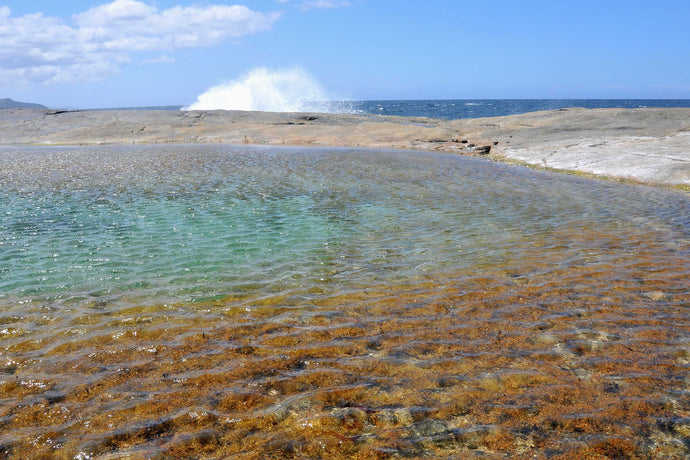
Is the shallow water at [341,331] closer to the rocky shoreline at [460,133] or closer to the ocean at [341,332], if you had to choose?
the ocean at [341,332]

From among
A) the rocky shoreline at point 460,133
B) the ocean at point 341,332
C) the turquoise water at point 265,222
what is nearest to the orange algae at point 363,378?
the ocean at point 341,332

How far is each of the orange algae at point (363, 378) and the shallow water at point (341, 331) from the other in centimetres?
3

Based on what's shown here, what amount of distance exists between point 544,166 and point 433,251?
2189cm

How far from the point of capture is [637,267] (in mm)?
10789

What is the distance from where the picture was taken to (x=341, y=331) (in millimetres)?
7535

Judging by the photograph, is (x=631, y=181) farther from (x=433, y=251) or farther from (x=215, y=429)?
(x=215, y=429)

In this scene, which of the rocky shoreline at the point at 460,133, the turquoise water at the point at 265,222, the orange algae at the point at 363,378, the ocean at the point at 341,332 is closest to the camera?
the orange algae at the point at 363,378

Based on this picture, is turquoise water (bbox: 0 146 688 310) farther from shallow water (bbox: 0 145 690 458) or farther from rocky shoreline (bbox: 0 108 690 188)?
rocky shoreline (bbox: 0 108 690 188)

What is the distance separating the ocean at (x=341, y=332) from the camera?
5.01 metres

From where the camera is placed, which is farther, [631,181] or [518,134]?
[518,134]

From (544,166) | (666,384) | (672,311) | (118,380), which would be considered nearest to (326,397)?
(118,380)

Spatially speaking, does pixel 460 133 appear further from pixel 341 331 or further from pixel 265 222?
pixel 341 331

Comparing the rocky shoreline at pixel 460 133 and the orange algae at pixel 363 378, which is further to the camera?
the rocky shoreline at pixel 460 133

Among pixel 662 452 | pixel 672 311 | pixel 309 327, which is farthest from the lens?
pixel 672 311
